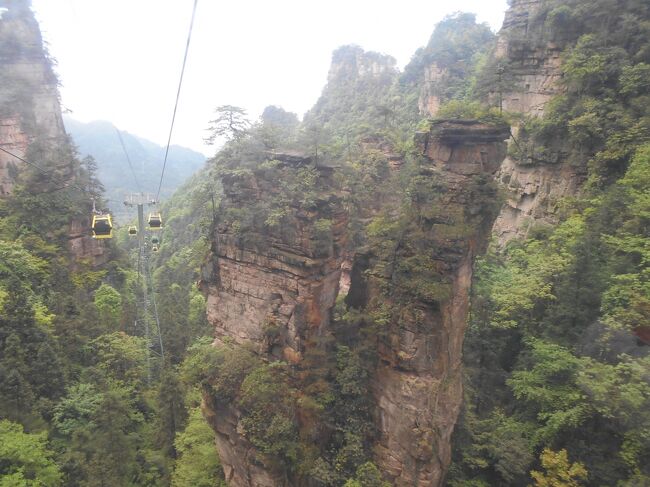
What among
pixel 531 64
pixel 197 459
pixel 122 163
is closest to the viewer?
pixel 197 459

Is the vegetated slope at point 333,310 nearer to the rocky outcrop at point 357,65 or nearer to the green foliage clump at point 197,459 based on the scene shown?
the green foliage clump at point 197,459

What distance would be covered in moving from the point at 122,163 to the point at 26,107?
370ft

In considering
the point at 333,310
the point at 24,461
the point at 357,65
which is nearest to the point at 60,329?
the point at 24,461

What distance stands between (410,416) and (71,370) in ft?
66.3

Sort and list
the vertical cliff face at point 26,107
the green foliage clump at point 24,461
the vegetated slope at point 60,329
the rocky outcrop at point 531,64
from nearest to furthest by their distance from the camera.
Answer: the green foliage clump at point 24,461
the vegetated slope at point 60,329
the rocky outcrop at point 531,64
the vertical cliff face at point 26,107

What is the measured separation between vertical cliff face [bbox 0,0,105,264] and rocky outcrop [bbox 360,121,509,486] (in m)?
30.1

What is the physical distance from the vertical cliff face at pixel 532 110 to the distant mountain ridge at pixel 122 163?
3967 inches

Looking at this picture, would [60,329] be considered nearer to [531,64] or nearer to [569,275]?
[569,275]

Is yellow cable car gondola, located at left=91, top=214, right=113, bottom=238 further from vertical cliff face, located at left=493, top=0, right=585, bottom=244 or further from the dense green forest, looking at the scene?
vertical cliff face, located at left=493, top=0, right=585, bottom=244

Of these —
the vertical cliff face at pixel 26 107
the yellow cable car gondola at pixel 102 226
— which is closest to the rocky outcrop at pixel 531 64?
the yellow cable car gondola at pixel 102 226

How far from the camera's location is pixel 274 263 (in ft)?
48.1

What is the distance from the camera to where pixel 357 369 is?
13.8 m

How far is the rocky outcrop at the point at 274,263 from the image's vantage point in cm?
1405

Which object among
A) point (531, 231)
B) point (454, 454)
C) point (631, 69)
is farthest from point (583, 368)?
point (631, 69)
